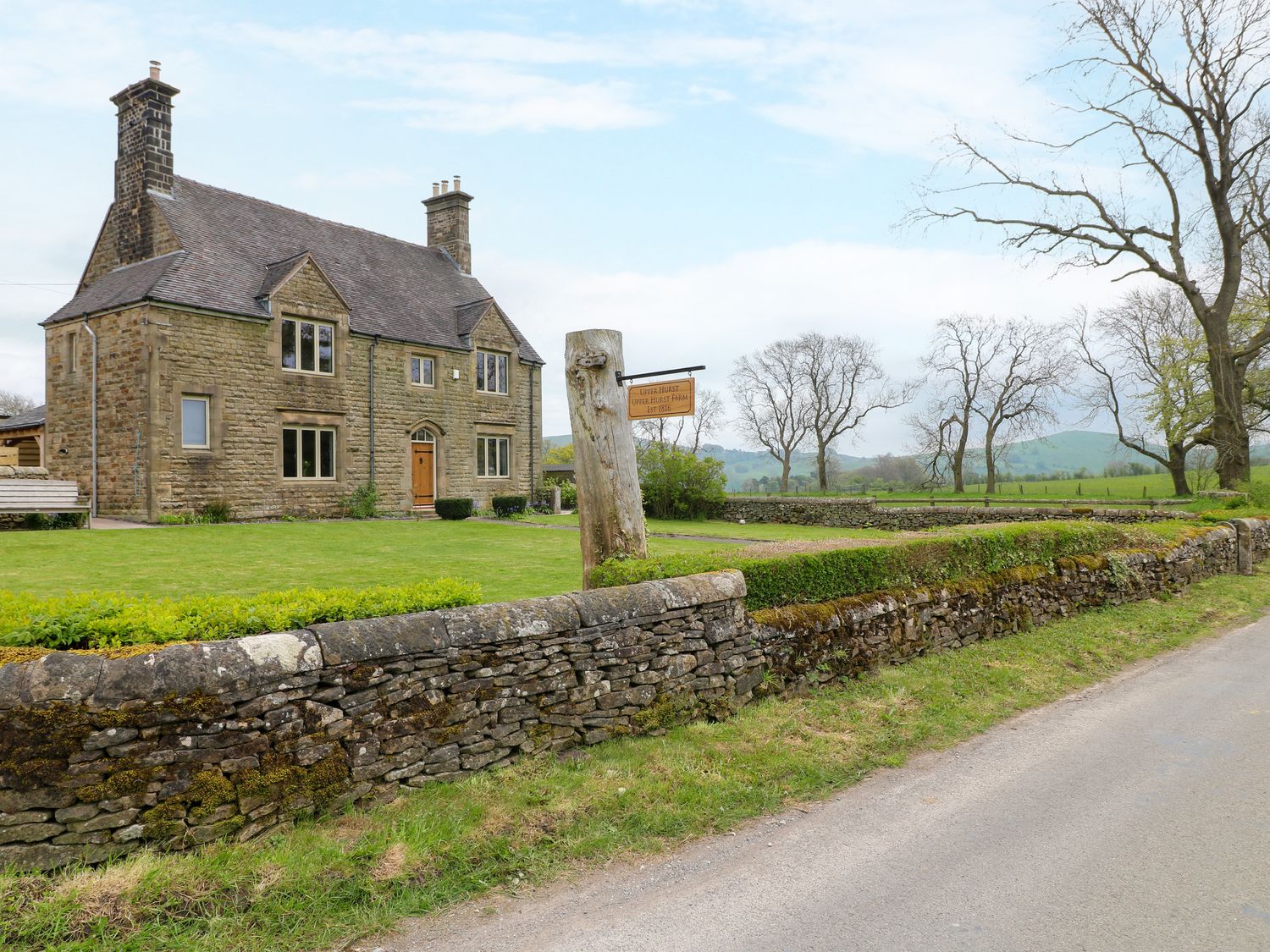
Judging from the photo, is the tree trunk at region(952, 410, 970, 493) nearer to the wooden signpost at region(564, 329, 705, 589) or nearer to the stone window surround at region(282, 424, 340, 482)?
the stone window surround at region(282, 424, 340, 482)

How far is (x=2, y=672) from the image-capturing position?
13.0 ft

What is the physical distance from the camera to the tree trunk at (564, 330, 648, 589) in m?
8.02

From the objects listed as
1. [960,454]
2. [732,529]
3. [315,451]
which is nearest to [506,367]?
[315,451]

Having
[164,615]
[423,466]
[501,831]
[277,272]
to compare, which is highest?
[277,272]

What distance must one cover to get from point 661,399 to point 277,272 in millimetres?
20347

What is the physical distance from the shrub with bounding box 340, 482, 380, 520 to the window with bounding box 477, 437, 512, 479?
5074 mm

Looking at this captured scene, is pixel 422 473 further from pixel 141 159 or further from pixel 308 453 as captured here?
pixel 141 159

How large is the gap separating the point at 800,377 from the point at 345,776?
6796 centimetres

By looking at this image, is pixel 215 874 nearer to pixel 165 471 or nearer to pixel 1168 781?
pixel 1168 781

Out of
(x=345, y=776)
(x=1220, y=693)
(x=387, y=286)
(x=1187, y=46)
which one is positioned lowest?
(x=1220, y=693)

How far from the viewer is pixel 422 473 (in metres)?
28.4

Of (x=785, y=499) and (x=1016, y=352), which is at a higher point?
(x=1016, y=352)

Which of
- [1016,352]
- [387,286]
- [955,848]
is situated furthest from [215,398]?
[1016,352]

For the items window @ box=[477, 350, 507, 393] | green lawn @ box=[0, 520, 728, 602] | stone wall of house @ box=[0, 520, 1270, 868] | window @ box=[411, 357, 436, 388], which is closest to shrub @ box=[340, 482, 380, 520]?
green lawn @ box=[0, 520, 728, 602]
